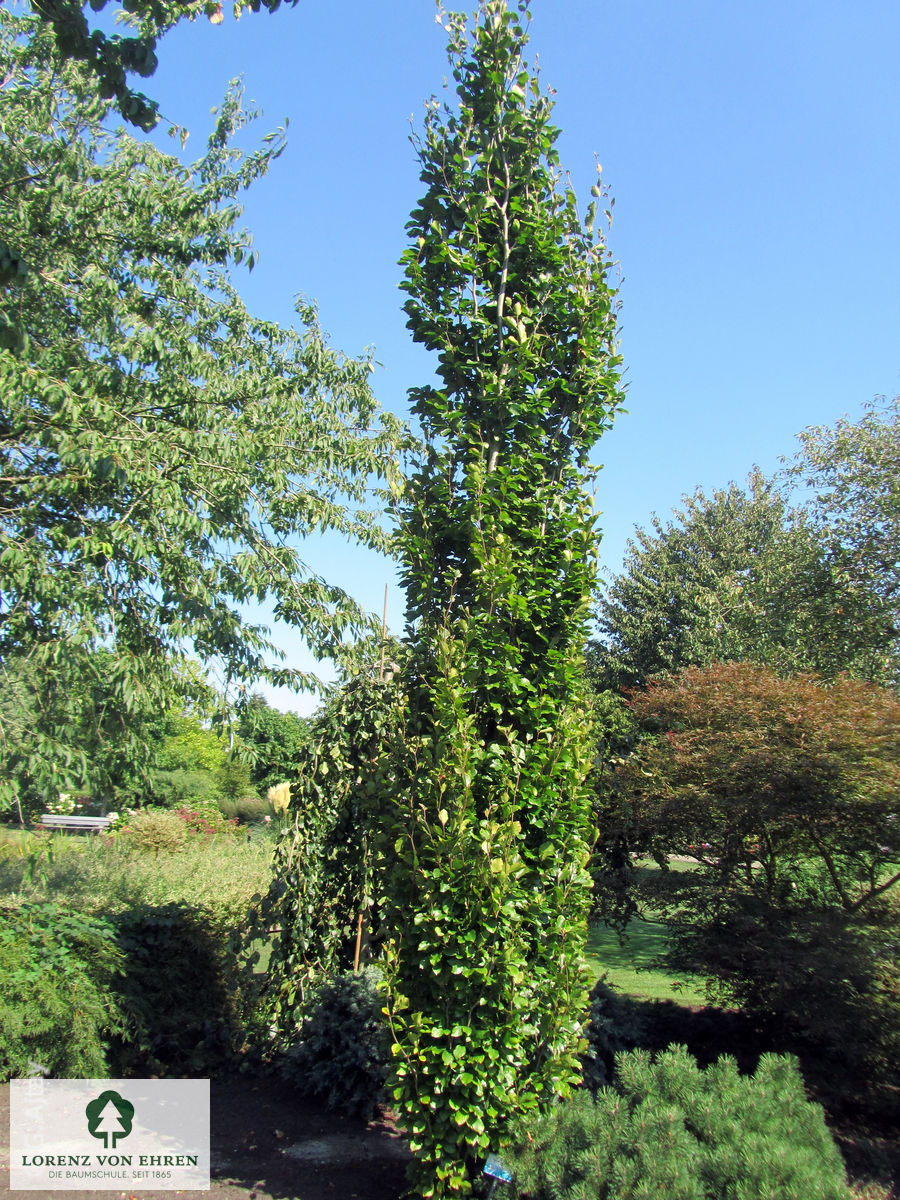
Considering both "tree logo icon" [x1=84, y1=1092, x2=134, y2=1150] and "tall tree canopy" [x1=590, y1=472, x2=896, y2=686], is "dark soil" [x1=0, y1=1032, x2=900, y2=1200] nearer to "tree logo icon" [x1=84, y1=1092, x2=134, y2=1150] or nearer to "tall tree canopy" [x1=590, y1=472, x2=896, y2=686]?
"tree logo icon" [x1=84, y1=1092, x2=134, y2=1150]

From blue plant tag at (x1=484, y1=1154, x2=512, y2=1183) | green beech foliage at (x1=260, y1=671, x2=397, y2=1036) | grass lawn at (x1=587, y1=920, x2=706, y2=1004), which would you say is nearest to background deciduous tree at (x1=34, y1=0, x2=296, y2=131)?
green beech foliage at (x1=260, y1=671, x2=397, y2=1036)

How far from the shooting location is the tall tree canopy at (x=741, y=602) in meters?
11.4

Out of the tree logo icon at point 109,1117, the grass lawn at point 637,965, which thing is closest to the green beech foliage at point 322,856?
the tree logo icon at point 109,1117

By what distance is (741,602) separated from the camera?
1631 cm

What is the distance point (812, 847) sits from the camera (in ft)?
20.8

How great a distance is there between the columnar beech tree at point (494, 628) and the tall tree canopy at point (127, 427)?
123 inches

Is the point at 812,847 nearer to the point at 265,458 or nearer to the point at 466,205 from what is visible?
the point at 466,205

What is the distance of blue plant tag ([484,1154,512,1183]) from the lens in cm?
338

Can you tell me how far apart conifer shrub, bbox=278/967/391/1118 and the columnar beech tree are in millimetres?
1551

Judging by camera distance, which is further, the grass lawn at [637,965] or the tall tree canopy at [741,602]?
the tall tree canopy at [741,602]

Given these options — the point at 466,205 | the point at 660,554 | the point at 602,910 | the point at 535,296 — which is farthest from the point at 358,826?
the point at 660,554

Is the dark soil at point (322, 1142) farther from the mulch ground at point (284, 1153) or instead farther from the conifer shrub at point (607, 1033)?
the conifer shrub at point (607, 1033)

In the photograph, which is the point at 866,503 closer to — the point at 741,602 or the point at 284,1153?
the point at 741,602

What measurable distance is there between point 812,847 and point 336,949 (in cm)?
400
